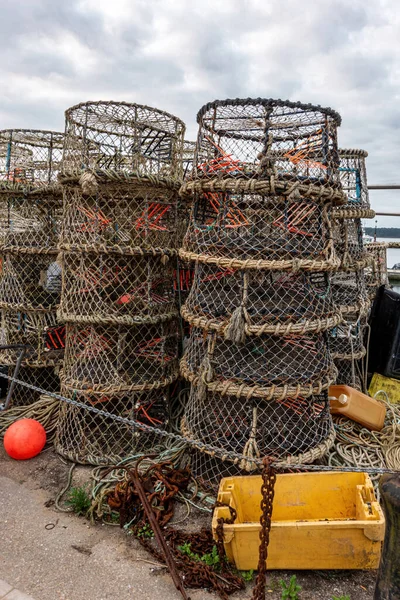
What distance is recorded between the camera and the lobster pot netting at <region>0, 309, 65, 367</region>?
4.90m

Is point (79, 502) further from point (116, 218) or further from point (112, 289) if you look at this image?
point (116, 218)

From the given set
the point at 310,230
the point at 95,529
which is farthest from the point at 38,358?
the point at 310,230

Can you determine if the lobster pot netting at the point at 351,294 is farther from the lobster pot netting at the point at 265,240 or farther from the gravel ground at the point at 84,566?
the gravel ground at the point at 84,566

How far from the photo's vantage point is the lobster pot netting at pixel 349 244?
4.55m

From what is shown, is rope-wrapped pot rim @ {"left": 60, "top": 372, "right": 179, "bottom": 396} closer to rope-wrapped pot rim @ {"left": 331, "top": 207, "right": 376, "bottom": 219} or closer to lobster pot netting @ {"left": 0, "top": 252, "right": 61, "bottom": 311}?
lobster pot netting @ {"left": 0, "top": 252, "right": 61, "bottom": 311}

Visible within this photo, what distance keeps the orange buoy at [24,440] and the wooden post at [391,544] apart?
3267 mm

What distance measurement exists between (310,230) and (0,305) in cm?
339

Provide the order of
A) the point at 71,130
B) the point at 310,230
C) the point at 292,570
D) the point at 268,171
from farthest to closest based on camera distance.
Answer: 1. the point at 71,130
2. the point at 310,230
3. the point at 268,171
4. the point at 292,570

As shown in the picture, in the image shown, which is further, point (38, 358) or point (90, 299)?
point (38, 358)

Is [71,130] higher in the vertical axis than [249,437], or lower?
higher

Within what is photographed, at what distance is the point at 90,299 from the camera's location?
4.16m

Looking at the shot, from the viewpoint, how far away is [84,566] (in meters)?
2.75

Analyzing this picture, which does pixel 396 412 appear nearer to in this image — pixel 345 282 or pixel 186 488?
pixel 345 282

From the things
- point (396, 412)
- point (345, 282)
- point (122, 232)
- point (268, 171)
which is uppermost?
point (268, 171)
